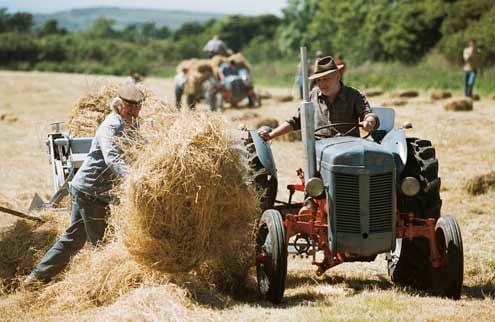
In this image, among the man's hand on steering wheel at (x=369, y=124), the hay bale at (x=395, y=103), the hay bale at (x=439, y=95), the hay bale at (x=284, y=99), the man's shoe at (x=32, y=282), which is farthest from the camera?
the hay bale at (x=284, y=99)

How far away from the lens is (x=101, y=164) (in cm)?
727

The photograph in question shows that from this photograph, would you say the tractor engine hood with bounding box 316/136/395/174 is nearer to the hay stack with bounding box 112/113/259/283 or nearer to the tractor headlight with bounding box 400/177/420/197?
the tractor headlight with bounding box 400/177/420/197

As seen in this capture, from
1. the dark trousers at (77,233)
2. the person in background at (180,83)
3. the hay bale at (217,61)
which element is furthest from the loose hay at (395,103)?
the dark trousers at (77,233)

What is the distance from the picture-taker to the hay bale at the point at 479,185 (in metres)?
11.4

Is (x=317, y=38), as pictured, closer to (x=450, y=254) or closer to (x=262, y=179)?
(x=262, y=179)

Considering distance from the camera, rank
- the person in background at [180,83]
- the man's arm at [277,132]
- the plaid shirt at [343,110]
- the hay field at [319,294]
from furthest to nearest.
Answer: the person in background at [180,83], the man's arm at [277,132], the plaid shirt at [343,110], the hay field at [319,294]

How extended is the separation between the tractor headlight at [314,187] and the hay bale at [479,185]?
5086mm

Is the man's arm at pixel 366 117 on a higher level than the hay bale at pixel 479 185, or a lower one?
higher

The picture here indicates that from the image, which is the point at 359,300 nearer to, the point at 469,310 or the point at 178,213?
the point at 469,310

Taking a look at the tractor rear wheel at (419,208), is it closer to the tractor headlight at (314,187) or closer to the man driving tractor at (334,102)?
the man driving tractor at (334,102)

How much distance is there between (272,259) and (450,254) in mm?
1303

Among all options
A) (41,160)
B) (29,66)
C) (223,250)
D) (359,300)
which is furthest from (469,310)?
(29,66)

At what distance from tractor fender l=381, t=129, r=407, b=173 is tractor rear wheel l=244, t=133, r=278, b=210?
3.42 ft

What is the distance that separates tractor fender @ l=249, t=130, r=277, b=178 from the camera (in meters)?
7.79
